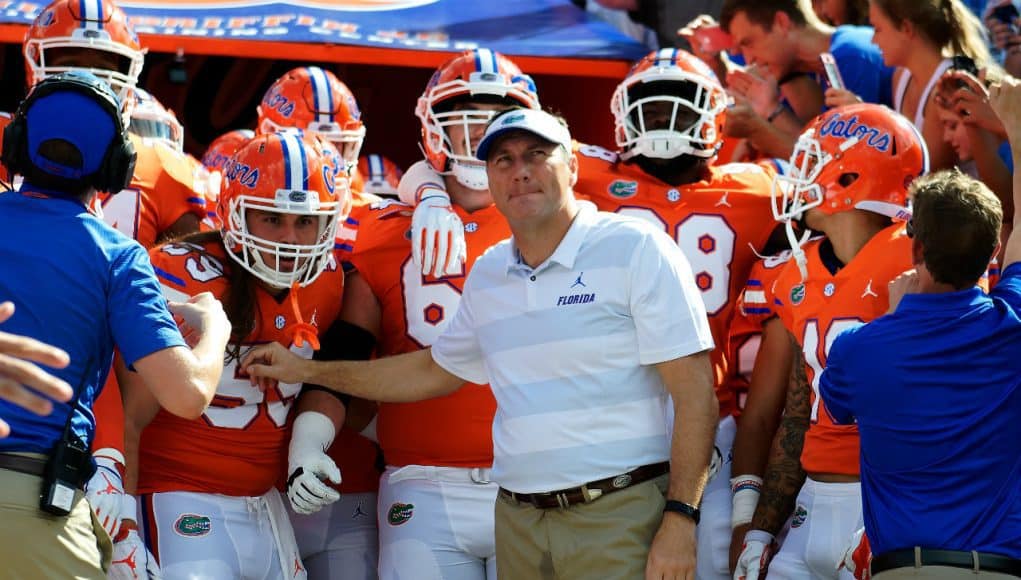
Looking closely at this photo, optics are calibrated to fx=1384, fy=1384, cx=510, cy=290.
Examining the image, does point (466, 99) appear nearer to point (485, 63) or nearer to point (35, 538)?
point (485, 63)

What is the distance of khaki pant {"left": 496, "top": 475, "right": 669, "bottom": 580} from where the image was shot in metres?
3.27

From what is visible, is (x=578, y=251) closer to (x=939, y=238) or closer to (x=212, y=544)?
(x=939, y=238)

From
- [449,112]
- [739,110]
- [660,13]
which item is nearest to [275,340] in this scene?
[449,112]

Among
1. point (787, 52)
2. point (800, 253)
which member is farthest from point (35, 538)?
point (787, 52)

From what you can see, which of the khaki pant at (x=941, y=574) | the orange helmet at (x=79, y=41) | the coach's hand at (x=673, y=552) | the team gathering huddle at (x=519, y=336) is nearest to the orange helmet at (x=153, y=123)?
the team gathering huddle at (x=519, y=336)

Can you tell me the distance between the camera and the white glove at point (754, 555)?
3.83 metres

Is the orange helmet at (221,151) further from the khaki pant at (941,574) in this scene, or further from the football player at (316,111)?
the khaki pant at (941,574)

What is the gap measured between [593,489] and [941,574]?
0.80m

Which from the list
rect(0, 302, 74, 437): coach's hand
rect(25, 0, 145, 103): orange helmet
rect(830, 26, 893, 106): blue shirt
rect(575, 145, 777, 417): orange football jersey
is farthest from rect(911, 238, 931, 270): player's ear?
rect(25, 0, 145, 103): orange helmet

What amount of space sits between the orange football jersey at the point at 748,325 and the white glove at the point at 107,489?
1906 mm

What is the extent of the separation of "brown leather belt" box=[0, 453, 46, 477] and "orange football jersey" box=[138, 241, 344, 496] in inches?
38.6

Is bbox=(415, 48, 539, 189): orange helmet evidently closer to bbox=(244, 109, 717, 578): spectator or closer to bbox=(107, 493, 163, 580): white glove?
bbox=(244, 109, 717, 578): spectator

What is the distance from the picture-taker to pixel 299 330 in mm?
3881

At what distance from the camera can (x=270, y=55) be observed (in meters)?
6.43
